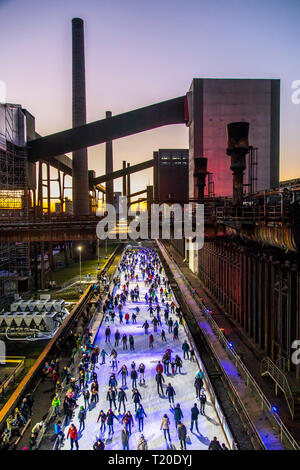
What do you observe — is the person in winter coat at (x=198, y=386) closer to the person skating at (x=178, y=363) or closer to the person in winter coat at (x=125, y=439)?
the person skating at (x=178, y=363)

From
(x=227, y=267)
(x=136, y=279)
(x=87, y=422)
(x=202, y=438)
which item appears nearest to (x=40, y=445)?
(x=87, y=422)

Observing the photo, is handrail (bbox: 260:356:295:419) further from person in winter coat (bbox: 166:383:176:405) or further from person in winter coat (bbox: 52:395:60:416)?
person in winter coat (bbox: 52:395:60:416)

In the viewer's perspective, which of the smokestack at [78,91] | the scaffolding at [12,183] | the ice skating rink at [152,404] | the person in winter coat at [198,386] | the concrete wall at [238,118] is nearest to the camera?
the ice skating rink at [152,404]

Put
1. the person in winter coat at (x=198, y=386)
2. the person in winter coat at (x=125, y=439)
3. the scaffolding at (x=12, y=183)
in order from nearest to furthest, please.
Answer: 1. the person in winter coat at (x=125, y=439)
2. the person in winter coat at (x=198, y=386)
3. the scaffolding at (x=12, y=183)

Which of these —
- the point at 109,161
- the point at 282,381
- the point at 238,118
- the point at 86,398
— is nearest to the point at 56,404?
the point at 86,398

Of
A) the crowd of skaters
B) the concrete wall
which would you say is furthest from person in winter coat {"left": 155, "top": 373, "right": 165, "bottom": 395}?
the concrete wall

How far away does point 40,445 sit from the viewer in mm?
11000

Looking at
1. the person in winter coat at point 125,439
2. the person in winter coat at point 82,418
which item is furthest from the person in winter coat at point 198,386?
the person in winter coat at point 82,418

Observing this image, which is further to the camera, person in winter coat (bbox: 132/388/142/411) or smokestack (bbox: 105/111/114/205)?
smokestack (bbox: 105/111/114/205)

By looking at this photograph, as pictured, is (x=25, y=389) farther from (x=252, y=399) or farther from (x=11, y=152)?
(x=11, y=152)

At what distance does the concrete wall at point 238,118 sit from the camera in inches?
1470

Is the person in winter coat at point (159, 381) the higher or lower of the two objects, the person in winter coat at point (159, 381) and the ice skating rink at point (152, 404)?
the higher

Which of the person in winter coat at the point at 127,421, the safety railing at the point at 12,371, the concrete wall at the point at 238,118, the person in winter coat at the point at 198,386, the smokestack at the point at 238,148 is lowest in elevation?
the safety railing at the point at 12,371

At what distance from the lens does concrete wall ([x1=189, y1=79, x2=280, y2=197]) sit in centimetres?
3734
